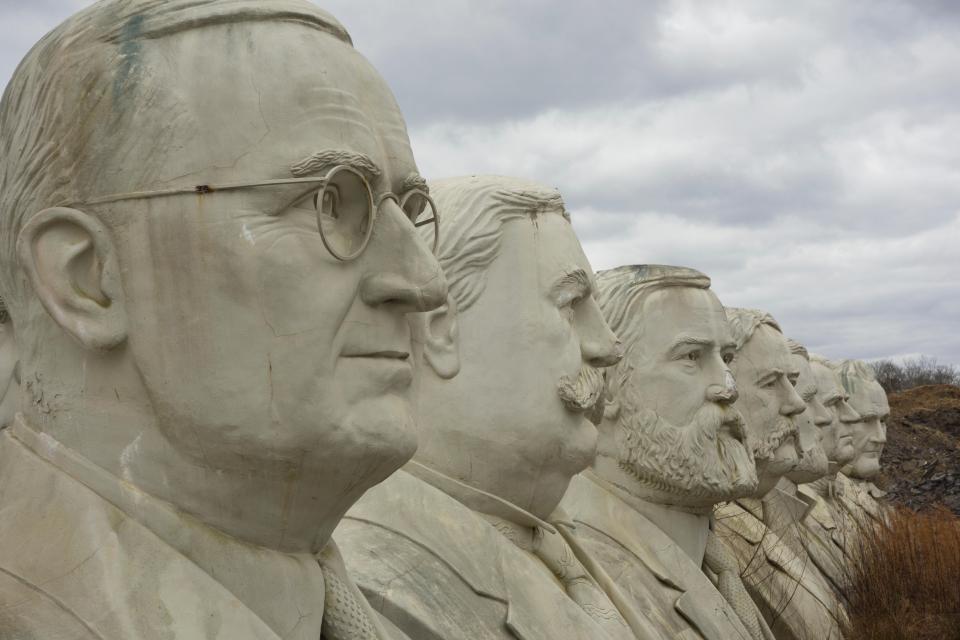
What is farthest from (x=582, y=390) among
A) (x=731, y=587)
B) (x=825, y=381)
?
(x=825, y=381)

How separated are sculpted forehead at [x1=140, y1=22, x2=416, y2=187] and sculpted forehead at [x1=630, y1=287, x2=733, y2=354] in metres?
4.35

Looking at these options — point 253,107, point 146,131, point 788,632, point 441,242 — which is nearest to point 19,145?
point 146,131

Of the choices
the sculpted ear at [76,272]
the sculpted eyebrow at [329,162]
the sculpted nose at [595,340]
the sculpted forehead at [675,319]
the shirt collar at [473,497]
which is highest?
the sculpted forehead at [675,319]

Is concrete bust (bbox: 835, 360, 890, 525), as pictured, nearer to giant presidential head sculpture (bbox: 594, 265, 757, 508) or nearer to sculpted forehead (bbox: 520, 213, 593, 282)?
giant presidential head sculpture (bbox: 594, 265, 757, 508)

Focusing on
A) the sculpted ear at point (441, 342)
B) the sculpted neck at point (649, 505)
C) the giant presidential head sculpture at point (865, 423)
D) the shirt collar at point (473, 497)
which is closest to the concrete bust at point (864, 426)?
the giant presidential head sculpture at point (865, 423)

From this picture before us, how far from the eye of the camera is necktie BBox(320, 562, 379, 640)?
11.2 ft

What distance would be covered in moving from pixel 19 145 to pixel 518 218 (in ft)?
8.16

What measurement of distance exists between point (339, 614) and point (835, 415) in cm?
1329

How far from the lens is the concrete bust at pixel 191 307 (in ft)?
10.1

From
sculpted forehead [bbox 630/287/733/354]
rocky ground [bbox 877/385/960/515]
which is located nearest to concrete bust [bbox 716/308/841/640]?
sculpted forehead [bbox 630/287/733/354]

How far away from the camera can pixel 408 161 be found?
3.46 metres

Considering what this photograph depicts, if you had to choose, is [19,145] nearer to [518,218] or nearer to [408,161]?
[408,161]

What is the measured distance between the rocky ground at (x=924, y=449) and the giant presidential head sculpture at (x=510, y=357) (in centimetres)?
1558

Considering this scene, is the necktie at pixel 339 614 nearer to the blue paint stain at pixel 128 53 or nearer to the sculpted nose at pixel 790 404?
the blue paint stain at pixel 128 53
